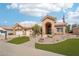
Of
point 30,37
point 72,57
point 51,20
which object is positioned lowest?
point 72,57

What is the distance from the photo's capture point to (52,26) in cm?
536

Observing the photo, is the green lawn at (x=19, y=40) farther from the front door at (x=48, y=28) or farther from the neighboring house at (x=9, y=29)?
the front door at (x=48, y=28)

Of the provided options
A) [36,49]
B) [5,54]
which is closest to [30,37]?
[36,49]

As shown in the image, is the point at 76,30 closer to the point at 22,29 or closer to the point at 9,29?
the point at 22,29

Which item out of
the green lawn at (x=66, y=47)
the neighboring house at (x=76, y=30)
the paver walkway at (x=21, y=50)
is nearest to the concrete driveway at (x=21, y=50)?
the paver walkway at (x=21, y=50)

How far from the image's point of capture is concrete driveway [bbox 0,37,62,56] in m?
5.27

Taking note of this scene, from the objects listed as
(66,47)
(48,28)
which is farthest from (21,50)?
(66,47)

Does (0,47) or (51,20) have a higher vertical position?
(51,20)

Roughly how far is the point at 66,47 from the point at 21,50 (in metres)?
0.88

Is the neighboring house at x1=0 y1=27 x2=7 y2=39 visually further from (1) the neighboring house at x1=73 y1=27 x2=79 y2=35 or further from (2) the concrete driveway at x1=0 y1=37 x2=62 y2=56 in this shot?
(1) the neighboring house at x1=73 y1=27 x2=79 y2=35

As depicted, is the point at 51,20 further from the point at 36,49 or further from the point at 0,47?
the point at 0,47

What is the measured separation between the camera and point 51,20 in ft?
17.4

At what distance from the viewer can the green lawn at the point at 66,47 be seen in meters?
5.22

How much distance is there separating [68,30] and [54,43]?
1.23ft
